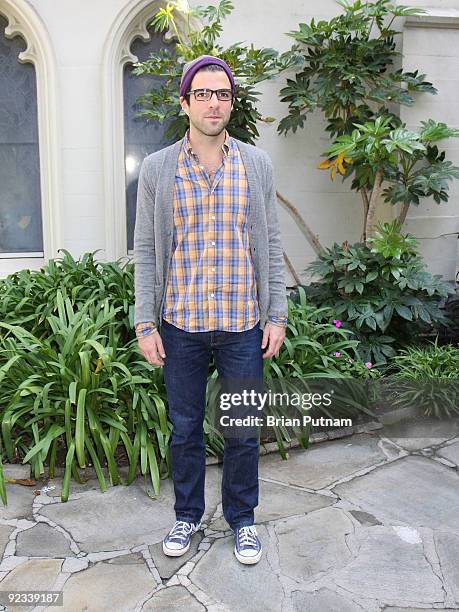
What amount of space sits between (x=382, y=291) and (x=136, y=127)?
284 cm

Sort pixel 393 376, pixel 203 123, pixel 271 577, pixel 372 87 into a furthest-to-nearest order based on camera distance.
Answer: pixel 372 87 < pixel 393 376 < pixel 271 577 < pixel 203 123

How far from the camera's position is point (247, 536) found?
2639 mm

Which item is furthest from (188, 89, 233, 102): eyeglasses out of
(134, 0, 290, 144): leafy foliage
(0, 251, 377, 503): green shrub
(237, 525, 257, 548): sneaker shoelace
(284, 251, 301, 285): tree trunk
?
(284, 251, 301, 285): tree trunk

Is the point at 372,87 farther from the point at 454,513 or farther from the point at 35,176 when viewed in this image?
the point at 454,513

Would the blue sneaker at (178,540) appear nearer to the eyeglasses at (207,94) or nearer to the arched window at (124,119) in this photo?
the eyeglasses at (207,94)

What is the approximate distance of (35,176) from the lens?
5938 millimetres

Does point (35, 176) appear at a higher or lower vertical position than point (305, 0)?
lower

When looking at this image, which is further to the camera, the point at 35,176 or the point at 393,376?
the point at 35,176

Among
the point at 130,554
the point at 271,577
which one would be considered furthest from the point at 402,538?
the point at 130,554

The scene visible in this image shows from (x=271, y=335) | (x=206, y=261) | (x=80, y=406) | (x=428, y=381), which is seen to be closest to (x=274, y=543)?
(x=271, y=335)

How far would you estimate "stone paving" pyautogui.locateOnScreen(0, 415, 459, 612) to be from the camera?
2.41 metres

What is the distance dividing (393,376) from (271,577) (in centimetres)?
228

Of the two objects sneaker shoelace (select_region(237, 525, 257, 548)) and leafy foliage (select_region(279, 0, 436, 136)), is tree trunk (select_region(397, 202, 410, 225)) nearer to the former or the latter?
leafy foliage (select_region(279, 0, 436, 136))

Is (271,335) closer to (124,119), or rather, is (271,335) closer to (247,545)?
(247,545)
